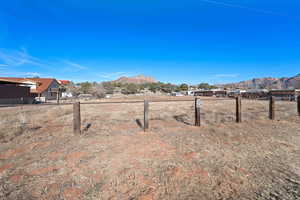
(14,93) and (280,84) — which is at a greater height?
(280,84)

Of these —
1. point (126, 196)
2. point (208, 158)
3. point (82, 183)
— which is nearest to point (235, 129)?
point (208, 158)

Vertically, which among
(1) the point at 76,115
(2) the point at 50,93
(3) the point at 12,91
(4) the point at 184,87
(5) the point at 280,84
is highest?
(5) the point at 280,84

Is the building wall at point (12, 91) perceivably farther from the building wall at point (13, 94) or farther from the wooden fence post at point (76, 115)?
the wooden fence post at point (76, 115)

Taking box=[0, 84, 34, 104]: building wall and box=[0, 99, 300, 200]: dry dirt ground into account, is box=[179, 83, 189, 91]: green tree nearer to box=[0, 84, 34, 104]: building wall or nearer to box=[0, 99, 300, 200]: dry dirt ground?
box=[0, 84, 34, 104]: building wall

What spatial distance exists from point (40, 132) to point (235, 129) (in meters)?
6.95

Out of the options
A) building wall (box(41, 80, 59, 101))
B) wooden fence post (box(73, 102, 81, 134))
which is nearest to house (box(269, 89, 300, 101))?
wooden fence post (box(73, 102, 81, 134))

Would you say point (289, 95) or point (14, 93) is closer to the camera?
point (14, 93)

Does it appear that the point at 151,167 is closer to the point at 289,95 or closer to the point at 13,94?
the point at 13,94

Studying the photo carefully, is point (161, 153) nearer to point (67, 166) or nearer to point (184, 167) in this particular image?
point (184, 167)

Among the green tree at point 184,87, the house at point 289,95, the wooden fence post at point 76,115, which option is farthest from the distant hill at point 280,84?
the wooden fence post at point 76,115

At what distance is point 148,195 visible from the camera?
6.26 feet

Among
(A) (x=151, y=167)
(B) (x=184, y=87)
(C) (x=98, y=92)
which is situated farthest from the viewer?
(B) (x=184, y=87)

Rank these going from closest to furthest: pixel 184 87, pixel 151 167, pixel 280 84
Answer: pixel 151 167
pixel 184 87
pixel 280 84

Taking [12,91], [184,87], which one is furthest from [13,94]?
[184,87]
